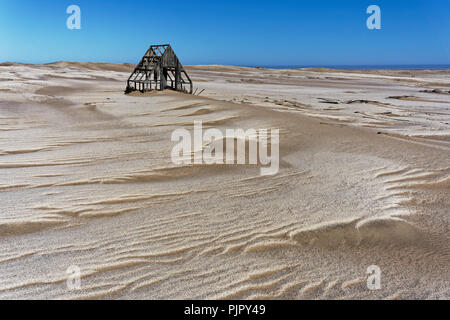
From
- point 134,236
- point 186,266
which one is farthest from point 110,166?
point 186,266

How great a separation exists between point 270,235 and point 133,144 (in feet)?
13.5

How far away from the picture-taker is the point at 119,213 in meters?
3.65

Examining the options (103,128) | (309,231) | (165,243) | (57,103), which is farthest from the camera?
(57,103)

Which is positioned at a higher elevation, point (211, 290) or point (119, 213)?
point (119, 213)

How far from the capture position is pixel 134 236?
125 inches

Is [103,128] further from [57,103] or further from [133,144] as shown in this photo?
[57,103]

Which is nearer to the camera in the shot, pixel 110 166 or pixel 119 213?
pixel 119 213

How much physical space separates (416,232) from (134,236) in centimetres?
273

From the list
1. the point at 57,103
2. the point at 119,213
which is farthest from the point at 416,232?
the point at 57,103
